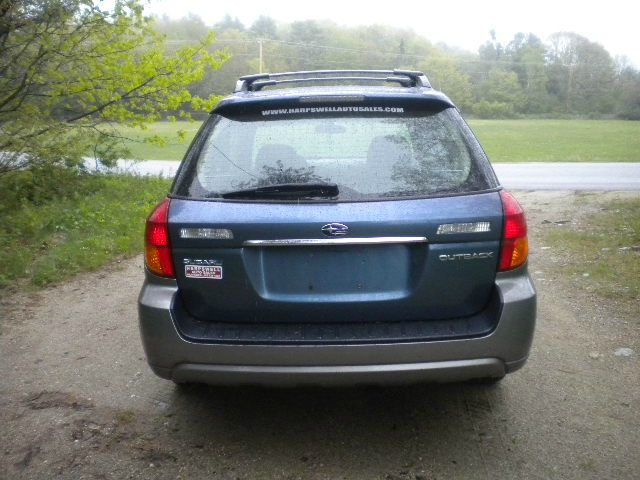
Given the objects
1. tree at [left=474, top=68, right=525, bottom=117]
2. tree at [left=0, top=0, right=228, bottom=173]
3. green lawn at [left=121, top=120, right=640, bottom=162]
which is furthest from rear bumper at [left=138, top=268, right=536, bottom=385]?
tree at [left=474, top=68, right=525, bottom=117]

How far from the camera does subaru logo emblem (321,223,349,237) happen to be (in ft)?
8.86

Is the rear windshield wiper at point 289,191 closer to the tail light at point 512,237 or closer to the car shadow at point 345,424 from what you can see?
the tail light at point 512,237

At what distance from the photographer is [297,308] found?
279 centimetres

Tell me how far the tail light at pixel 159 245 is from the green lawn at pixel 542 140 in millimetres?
7056

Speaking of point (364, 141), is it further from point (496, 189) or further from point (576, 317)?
point (576, 317)

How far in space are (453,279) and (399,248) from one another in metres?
0.28

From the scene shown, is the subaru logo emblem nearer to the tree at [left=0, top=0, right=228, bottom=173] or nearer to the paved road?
the tree at [left=0, top=0, right=228, bottom=173]

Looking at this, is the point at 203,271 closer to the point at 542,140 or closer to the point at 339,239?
the point at 339,239

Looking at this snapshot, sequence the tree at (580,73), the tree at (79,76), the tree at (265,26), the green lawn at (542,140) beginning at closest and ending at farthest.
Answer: the tree at (79,76) → the green lawn at (542,140) → the tree at (580,73) → the tree at (265,26)

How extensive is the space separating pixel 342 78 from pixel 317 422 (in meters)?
2.16

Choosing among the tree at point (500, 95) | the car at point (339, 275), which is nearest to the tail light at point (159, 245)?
the car at point (339, 275)

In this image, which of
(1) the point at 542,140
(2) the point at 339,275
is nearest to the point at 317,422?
(2) the point at 339,275

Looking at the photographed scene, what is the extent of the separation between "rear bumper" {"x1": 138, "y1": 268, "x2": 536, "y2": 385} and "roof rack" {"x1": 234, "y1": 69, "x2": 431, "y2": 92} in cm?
150

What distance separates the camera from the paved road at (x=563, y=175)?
13957 millimetres
